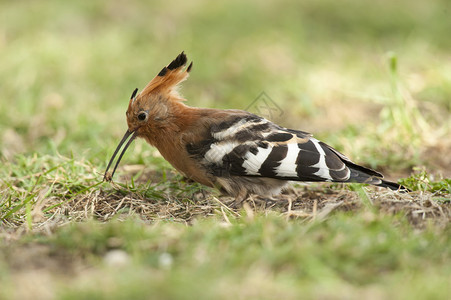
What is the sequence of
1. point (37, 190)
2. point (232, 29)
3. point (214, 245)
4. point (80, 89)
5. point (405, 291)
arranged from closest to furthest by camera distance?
point (405, 291), point (214, 245), point (37, 190), point (80, 89), point (232, 29)

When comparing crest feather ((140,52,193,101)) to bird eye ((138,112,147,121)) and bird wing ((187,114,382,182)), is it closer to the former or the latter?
bird eye ((138,112,147,121))

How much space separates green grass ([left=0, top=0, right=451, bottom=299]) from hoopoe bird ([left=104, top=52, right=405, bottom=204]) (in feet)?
0.49

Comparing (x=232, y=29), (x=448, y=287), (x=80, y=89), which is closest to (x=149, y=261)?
(x=448, y=287)

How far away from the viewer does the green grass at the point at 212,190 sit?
227 centimetres

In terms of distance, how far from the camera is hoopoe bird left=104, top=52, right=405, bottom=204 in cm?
349

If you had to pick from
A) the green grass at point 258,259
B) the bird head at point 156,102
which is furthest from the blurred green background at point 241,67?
the green grass at point 258,259

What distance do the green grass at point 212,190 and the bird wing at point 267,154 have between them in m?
0.20

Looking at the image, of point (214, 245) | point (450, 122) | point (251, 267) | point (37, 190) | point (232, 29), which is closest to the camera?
point (251, 267)

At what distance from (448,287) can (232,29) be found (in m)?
6.56

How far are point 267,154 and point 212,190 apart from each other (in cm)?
62

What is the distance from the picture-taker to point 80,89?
618cm

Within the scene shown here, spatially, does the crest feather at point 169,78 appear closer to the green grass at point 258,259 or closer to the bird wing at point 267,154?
the bird wing at point 267,154

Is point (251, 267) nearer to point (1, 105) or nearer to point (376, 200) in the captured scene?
point (376, 200)

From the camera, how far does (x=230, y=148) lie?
141 inches
